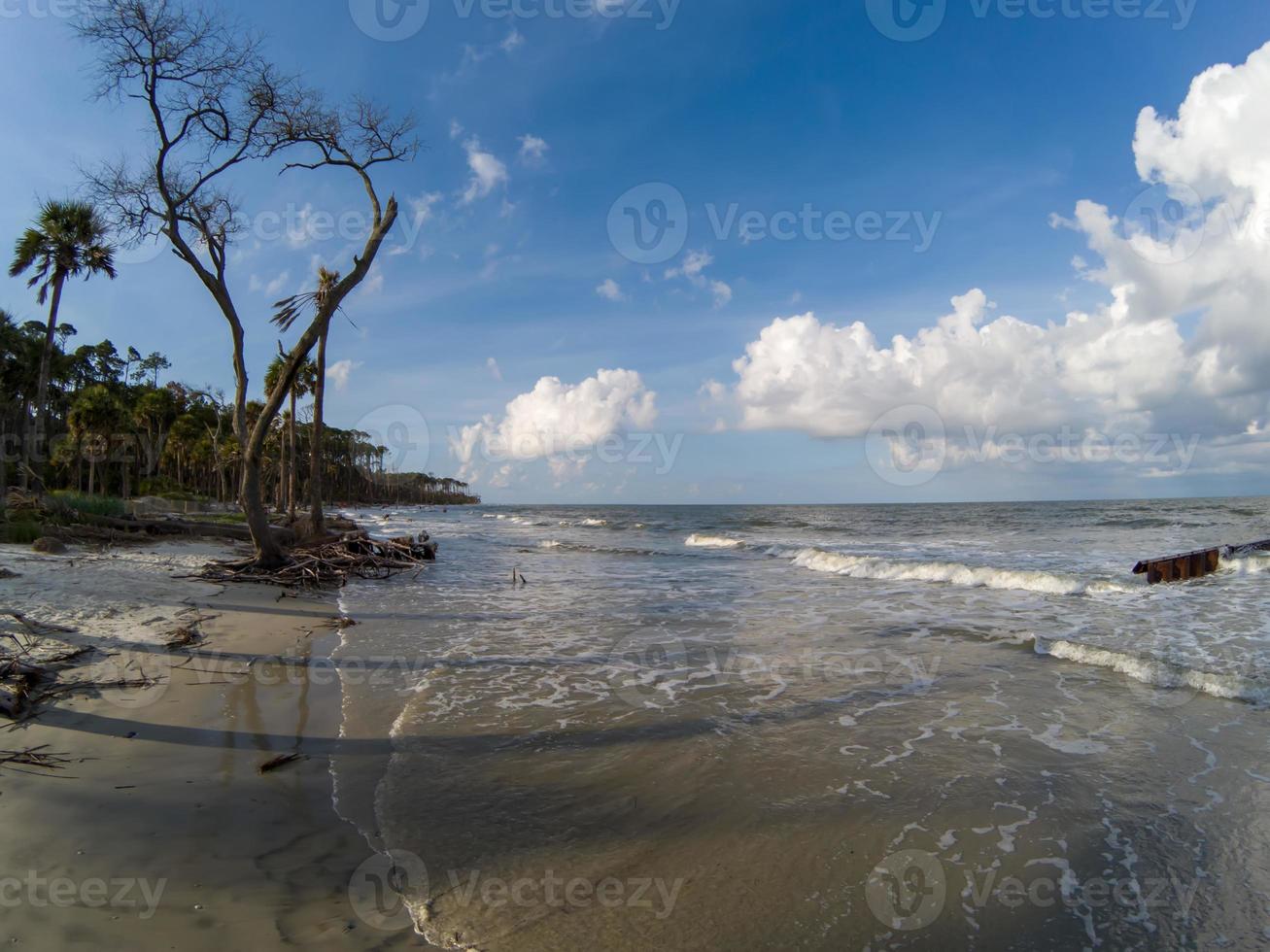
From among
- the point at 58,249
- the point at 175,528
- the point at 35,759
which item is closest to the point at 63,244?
the point at 58,249

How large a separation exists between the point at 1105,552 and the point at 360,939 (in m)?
33.2

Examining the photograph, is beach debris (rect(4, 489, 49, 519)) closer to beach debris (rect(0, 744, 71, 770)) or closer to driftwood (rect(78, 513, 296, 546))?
driftwood (rect(78, 513, 296, 546))

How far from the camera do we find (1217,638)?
10820mm

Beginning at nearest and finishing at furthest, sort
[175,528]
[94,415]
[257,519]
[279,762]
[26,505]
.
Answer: [279,762], [257,519], [26,505], [175,528], [94,415]

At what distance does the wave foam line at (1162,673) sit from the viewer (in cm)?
783

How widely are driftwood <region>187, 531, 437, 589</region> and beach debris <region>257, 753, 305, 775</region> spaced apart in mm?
10687

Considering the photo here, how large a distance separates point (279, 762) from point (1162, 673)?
10.9m

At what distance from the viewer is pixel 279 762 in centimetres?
530

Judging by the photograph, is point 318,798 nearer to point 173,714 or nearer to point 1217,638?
point 173,714

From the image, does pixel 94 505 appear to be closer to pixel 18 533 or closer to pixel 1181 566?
pixel 18 533

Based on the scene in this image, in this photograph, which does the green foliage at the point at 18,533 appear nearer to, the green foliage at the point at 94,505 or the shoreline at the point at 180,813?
the green foliage at the point at 94,505

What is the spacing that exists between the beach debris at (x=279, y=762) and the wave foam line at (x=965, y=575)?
59.4 feet

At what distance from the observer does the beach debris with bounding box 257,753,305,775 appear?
203 inches

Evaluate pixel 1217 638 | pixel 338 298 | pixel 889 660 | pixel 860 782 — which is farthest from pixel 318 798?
pixel 1217 638
